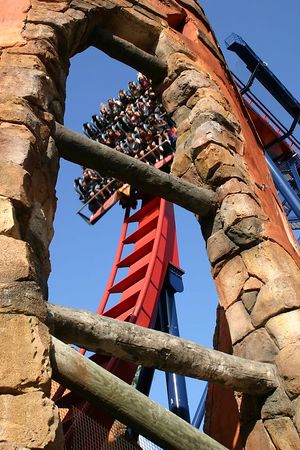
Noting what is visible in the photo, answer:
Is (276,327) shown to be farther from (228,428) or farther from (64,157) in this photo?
(64,157)

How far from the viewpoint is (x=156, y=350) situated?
239cm

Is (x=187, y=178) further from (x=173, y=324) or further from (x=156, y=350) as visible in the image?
(x=173, y=324)

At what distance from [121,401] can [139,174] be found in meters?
1.64

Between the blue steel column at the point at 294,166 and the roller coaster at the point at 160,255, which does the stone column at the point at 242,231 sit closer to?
the roller coaster at the point at 160,255

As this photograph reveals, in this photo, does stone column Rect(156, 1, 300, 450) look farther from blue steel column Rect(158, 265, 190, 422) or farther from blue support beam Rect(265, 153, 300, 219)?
blue support beam Rect(265, 153, 300, 219)

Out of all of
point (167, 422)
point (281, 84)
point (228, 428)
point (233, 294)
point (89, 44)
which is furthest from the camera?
point (281, 84)

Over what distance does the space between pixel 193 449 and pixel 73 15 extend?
293cm

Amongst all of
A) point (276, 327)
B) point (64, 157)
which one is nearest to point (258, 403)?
point (276, 327)

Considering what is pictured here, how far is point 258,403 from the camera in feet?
8.96

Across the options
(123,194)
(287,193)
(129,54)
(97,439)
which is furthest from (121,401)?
(123,194)

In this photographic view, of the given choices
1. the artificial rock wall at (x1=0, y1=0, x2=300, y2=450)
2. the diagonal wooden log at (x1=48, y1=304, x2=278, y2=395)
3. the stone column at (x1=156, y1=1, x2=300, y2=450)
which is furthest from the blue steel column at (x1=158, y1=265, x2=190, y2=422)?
the diagonal wooden log at (x1=48, y1=304, x2=278, y2=395)

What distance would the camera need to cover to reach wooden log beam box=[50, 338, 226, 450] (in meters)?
1.87

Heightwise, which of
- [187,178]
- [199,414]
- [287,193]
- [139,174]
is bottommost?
[199,414]

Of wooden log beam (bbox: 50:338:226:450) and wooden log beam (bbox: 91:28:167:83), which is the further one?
wooden log beam (bbox: 91:28:167:83)
